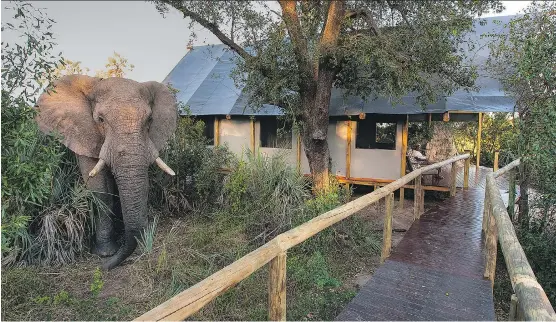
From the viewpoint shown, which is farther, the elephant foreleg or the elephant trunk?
the elephant foreleg

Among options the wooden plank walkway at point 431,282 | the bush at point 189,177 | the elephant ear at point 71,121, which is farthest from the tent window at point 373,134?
the elephant ear at point 71,121

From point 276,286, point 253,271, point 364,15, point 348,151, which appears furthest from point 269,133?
point 253,271

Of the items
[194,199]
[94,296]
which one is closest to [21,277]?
[94,296]

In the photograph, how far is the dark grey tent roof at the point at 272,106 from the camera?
387 inches

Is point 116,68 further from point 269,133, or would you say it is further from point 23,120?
point 23,120

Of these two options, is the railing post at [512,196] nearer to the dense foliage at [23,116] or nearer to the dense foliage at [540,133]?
the dense foliage at [540,133]

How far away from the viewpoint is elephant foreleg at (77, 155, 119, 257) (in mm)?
5938

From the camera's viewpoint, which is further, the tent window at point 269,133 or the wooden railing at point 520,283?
the tent window at point 269,133

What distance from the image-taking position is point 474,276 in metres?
4.46

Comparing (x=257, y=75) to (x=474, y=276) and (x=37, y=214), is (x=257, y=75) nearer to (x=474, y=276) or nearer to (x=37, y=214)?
(x=37, y=214)

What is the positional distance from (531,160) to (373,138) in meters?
6.99

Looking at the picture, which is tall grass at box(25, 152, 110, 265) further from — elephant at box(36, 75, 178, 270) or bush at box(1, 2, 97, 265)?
bush at box(1, 2, 97, 265)

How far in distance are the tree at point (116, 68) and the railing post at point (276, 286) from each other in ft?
36.0

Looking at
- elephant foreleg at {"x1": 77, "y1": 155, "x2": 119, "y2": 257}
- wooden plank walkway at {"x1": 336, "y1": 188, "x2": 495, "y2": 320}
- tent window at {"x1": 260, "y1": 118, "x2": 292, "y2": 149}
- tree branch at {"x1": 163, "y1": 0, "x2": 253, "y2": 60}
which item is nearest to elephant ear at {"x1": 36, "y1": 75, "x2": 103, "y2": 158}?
elephant foreleg at {"x1": 77, "y1": 155, "x2": 119, "y2": 257}
